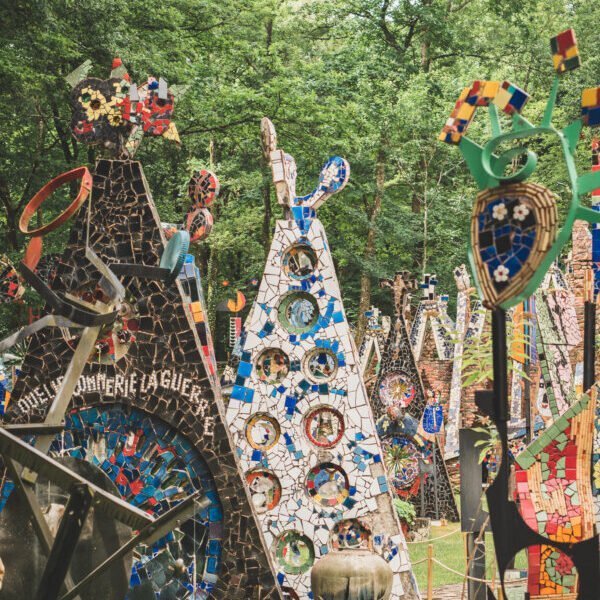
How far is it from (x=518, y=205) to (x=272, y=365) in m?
4.20

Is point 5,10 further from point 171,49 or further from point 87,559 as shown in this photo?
point 87,559

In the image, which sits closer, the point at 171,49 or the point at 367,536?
the point at 367,536

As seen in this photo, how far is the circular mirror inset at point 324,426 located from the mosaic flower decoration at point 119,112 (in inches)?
105

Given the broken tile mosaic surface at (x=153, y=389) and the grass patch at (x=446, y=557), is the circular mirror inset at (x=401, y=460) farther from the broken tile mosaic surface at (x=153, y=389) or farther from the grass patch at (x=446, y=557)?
the broken tile mosaic surface at (x=153, y=389)

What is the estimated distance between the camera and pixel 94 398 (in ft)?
25.7

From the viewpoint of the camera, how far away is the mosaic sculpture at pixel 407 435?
53.5 ft

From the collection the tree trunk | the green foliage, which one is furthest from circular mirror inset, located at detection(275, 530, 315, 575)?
the tree trunk

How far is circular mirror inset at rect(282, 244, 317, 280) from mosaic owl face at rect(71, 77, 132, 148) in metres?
1.99

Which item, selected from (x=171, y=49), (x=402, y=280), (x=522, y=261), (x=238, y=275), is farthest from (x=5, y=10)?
(x=238, y=275)

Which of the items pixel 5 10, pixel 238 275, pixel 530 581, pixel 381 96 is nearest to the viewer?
pixel 530 581

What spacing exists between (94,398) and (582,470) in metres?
3.36

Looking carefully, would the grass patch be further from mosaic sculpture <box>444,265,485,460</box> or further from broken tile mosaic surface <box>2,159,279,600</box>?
mosaic sculpture <box>444,265,485,460</box>

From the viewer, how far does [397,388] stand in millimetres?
16828

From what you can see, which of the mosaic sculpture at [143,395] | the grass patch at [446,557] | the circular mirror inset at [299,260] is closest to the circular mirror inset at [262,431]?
the circular mirror inset at [299,260]
